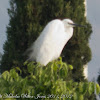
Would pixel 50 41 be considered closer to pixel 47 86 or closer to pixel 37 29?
pixel 37 29

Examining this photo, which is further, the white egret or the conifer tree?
the conifer tree

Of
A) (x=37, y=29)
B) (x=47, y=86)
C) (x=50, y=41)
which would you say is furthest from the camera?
(x=37, y=29)

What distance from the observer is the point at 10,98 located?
9.73 feet

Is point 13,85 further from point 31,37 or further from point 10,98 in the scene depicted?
point 31,37

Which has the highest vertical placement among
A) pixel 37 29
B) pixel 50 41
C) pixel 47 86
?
pixel 37 29

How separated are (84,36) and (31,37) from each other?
3.58ft

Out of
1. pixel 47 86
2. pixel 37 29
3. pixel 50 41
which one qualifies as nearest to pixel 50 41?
pixel 50 41

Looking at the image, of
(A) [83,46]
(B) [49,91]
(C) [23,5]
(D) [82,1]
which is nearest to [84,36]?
(A) [83,46]

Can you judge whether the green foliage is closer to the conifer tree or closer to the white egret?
the white egret

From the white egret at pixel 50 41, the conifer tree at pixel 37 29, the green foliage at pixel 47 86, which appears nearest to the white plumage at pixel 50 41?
the white egret at pixel 50 41

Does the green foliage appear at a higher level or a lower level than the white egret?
lower

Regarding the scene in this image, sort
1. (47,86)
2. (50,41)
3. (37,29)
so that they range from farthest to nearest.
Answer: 1. (37,29)
2. (50,41)
3. (47,86)

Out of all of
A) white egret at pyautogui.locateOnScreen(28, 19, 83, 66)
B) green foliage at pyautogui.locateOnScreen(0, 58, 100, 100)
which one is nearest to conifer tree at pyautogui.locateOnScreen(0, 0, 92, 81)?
white egret at pyautogui.locateOnScreen(28, 19, 83, 66)

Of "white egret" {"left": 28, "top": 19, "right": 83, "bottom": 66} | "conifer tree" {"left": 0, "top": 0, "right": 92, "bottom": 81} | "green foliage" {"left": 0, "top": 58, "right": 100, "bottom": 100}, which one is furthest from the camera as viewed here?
"conifer tree" {"left": 0, "top": 0, "right": 92, "bottom": 81}
